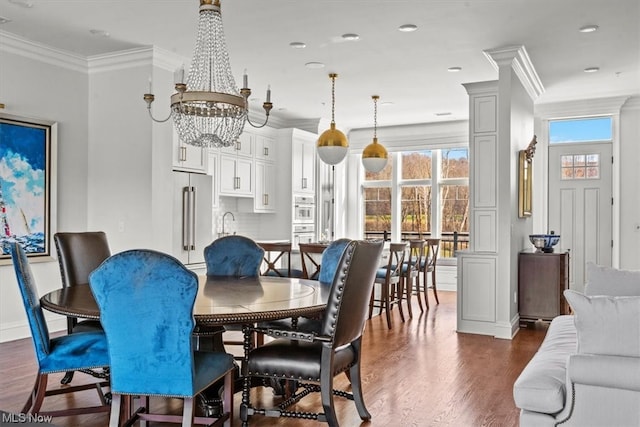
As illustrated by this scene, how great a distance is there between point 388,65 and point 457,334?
2.93m

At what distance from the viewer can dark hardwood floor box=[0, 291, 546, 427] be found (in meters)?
3.18

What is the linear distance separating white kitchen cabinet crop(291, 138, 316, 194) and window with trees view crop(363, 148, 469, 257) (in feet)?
5.06

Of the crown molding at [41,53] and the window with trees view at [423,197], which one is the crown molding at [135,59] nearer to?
the crown molding at [41,53]

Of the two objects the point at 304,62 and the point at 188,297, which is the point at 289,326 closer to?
the point at 188,297

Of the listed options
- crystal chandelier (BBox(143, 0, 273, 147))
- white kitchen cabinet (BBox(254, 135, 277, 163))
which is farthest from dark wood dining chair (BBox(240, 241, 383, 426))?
white kitchen cabinet (BBox(254, 135, 277, 163))

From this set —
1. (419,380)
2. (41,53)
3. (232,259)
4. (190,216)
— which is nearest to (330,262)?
(232,259)

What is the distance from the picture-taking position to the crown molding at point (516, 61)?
17.5ft

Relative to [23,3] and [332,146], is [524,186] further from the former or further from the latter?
[23,3]

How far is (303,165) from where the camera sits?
8.83 metres

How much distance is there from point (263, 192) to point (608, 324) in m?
6.47

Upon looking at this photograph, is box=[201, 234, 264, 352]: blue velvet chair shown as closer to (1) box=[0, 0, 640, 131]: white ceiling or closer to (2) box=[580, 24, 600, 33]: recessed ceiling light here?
(1) box=[0, 0, 640, 131]: white ceiling

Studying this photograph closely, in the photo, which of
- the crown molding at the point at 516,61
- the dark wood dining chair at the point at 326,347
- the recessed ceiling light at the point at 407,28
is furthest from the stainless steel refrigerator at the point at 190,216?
the crown molding at the point at 516,61

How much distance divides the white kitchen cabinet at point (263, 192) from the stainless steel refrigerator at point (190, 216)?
1987mm

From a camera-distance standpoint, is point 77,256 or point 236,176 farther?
point 236,176
